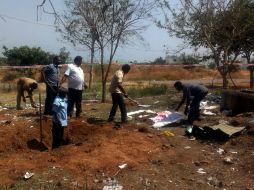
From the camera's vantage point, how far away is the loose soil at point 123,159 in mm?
7469

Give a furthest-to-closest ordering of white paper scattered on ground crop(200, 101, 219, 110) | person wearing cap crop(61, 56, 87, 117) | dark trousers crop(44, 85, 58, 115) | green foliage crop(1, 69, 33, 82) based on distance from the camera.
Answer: green foliage crop(1, 69, 33, 82), white paper scattered on ground crop(200, 101, 219, 110), dark trousers crop(44, 85, 58, 115), person wearing cap crop(61, 56, 87, 117)

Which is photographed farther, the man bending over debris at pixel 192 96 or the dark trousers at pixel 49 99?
the dark trousers at pixel 49 99

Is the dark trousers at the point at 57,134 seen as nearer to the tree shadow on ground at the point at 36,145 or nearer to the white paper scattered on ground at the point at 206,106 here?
the tree shadow on ground at the point at 36,145

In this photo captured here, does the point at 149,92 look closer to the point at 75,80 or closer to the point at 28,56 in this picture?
the point at 75,80

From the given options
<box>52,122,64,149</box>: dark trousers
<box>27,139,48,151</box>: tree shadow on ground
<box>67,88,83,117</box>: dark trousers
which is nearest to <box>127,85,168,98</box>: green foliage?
<box>67,88,83,117</box>: dark trousers

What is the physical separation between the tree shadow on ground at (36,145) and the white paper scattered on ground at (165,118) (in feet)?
8.75

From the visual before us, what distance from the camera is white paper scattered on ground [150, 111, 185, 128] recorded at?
11526 millimetres

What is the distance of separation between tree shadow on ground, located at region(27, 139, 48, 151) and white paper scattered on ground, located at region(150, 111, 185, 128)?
2668 millimetres

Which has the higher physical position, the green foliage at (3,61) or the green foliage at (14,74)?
the green foliage at (3,61)

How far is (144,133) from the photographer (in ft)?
33.0

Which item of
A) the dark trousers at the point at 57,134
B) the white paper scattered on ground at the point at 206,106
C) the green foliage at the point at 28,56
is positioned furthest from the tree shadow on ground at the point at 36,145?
the green foliage at the point at 28,56

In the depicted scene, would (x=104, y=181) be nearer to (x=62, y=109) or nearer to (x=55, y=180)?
(x=55, y=180)

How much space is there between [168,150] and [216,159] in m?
0.89

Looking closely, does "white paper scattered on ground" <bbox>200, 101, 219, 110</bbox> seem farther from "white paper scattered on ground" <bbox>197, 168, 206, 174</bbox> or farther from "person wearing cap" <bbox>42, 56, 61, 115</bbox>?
"white paper scattered on ground" <bbox>197, 168, 206, 174</bbox>
